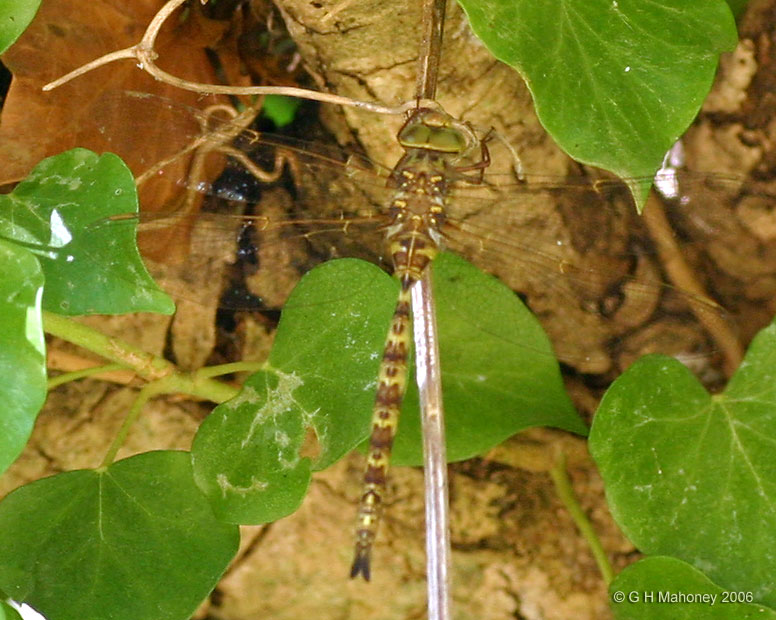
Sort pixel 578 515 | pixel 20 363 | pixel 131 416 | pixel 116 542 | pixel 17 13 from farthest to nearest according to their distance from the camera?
pixel 578 515, pixel 131 416, pixel 116 542, pixel 17 13, pixel 20 363

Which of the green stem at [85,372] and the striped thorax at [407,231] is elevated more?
the striped thorax at [407,231]

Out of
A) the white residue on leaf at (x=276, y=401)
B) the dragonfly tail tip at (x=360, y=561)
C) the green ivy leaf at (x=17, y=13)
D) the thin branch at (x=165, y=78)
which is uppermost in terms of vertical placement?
the green ivy leaf at (x=17, y=13)

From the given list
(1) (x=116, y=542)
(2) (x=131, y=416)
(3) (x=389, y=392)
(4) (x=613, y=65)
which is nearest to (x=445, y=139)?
(4) (x=613, y=65)

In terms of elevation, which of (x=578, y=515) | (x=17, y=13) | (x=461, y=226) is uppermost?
(x=17, y=13)

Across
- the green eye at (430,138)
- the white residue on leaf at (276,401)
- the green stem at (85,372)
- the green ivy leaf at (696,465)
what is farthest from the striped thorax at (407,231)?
the green stem at (85,372)

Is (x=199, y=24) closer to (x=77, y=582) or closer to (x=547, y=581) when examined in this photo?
(x=77, y=582)

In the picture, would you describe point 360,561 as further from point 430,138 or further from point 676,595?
point 430,138

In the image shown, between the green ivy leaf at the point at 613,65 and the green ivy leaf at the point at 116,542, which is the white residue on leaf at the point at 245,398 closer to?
the green ivy leaf at the point at 116,542
